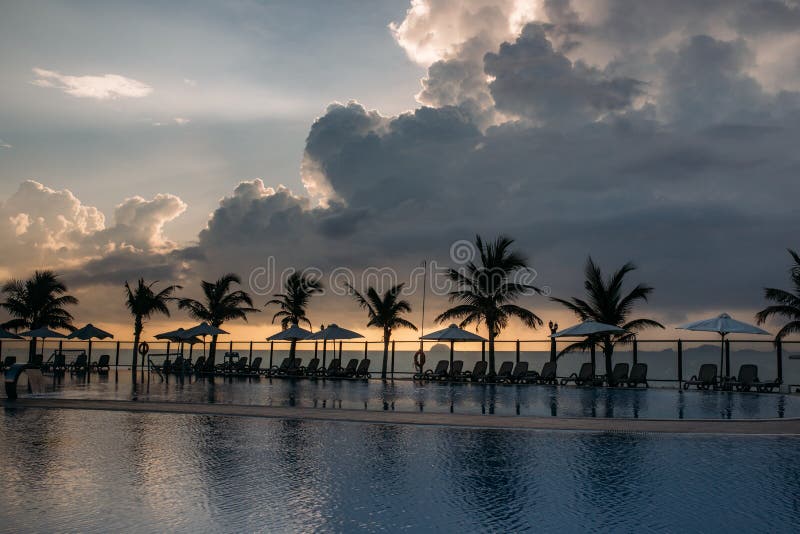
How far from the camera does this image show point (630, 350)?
2952 cm

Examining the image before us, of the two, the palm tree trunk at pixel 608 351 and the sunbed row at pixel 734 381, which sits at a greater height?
the palm tree trunk at pixel 608 351

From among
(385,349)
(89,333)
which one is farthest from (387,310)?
(89,333)

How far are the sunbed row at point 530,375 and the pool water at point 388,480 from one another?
1512cm

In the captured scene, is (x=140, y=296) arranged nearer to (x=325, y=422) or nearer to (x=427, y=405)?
(x=427, y=405)

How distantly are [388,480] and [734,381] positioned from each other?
20164 millimetres

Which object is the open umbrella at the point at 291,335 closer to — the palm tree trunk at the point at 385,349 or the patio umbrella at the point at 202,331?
the patio umbrella at the point at 202,331

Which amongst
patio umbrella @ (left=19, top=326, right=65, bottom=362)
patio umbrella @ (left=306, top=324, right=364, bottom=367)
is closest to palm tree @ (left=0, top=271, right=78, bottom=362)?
patio umbrella @ (left=19, top=326, right=65, bottom=362)

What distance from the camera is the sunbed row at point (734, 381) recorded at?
79.4 feet

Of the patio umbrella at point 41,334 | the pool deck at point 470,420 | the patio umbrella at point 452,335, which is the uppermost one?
the patio umbrella at point 452,335

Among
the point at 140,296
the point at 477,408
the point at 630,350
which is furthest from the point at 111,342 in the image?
the point at 477,408

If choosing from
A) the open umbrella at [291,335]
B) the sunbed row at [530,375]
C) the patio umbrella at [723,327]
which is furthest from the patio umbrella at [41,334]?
the patio umbrella at [723,327]

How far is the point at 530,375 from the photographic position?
29.0 m

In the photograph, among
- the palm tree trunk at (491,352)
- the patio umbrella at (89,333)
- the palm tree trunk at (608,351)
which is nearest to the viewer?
the palm tree trunk at (608,351)

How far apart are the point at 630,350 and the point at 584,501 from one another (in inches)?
921
